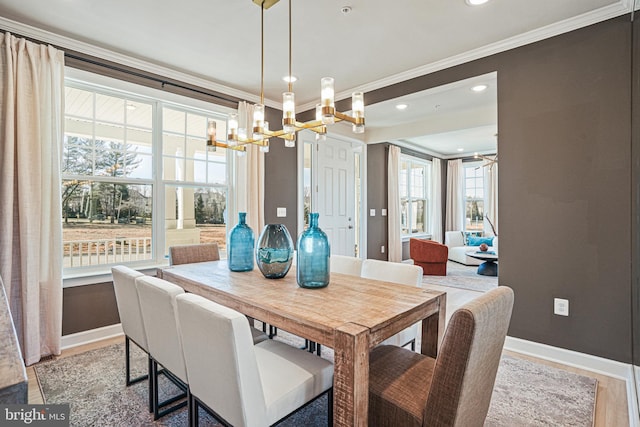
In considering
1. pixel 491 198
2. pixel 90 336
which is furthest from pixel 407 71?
pixel 491 198

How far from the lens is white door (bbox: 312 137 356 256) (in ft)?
15.8

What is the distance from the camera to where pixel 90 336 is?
9.28 feet

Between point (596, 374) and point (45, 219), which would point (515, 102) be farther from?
point (45, 219)

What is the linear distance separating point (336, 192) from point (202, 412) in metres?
3.73

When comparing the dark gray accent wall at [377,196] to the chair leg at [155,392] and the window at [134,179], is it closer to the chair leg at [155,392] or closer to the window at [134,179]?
the window at [134,179]

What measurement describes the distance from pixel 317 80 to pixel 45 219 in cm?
284

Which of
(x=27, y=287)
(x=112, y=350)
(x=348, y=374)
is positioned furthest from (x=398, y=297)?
(x=27, y=287)

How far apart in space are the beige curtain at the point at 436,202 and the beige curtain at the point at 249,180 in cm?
517

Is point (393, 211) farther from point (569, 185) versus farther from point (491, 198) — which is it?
point (569, 185)

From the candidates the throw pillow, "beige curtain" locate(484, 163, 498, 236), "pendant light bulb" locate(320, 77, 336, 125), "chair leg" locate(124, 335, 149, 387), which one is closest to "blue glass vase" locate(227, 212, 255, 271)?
"chair leg" locate(124, 335, 149, 387)

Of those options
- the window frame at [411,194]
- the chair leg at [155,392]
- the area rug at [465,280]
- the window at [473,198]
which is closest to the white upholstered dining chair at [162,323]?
the chair leg at [155,392]

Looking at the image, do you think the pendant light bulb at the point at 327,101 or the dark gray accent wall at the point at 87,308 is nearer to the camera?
the pendant light bulb at the point at 327,101

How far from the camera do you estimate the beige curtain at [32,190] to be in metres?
2.35

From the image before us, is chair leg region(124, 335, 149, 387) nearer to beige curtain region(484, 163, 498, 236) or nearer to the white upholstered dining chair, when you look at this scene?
the white upholstered dining chair
